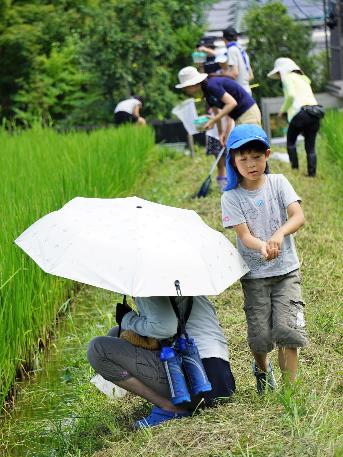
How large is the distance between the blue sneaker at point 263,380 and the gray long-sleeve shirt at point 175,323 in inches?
6.6

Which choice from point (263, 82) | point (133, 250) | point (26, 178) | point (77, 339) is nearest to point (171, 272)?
point (133, 250)

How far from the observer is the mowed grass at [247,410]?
10.1 feet

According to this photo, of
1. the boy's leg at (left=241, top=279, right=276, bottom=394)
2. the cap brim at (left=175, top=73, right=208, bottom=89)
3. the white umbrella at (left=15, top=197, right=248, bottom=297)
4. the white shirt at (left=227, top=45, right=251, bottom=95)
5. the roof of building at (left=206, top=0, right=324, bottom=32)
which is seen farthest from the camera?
the roof of building at (left=206, top=0, right=324, bottom=32)

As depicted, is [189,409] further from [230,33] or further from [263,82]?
[263,82]

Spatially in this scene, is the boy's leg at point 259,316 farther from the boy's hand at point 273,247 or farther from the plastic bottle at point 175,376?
the plastic bottle at point 175,376

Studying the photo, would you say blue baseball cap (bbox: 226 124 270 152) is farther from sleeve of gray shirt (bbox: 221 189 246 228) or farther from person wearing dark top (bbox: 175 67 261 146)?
person wearing dark top (bbox: 175 67 261 146)

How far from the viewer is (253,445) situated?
10.0 feet

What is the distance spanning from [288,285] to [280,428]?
754mm

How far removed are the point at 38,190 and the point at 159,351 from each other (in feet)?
8.98

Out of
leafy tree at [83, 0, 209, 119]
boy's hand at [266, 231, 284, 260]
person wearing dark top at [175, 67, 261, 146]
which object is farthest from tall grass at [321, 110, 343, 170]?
boy's hand at [266, 231, 284, 260]

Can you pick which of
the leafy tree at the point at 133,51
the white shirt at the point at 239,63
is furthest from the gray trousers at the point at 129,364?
the leafy tree at the point at 133,51

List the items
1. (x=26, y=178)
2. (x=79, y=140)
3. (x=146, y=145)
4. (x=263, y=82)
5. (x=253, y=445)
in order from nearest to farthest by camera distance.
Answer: (x=253, y=445) → (x=26, y=178) → (x=79, y=140) → (x=146, y=145) → (x=263, y=82)

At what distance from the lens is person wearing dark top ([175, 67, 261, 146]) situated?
24.9 ft

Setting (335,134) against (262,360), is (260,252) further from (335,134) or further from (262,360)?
(335,134)
